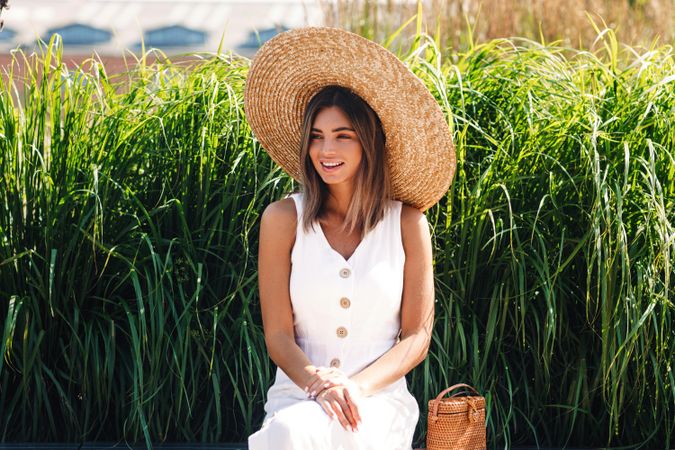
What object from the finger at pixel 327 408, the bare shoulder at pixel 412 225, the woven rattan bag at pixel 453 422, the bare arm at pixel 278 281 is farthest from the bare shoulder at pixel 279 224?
the woven rattan bag at pixel 453 422

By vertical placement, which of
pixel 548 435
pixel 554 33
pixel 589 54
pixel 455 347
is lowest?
pixel 548 435

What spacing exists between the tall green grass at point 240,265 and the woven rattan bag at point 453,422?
630 millimetres

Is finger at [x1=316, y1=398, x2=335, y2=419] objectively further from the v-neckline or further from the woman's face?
the woman's face

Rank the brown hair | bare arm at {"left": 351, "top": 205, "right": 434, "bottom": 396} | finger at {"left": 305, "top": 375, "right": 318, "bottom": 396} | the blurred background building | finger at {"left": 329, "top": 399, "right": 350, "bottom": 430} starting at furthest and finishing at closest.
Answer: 1. the blurred background building
2. the brown hair
3. bare arm at {"left": 351, "top": 205, "right": 434, "bottom": 396}
4. finger at {"left": 305, "top": 375, "right": 318, "bottom": 396}
5. finger at {"left": 329, "top": 399, "right": 350, "bottom": 430}

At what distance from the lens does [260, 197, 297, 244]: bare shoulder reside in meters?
2.89

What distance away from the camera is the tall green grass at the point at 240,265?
3402mm

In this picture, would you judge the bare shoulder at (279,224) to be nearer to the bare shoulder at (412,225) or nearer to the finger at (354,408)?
the bare shoulder at (412,225)

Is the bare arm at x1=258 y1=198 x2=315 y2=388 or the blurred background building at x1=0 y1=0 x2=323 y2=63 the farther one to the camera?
the blurred background building at x1=0 y1=0 x2=323 y2=63

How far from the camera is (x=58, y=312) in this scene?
135 inches

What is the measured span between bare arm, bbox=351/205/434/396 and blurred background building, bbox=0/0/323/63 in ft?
44.5

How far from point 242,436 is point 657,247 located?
1632 mm

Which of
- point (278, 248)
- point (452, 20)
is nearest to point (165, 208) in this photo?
point (278, 248)

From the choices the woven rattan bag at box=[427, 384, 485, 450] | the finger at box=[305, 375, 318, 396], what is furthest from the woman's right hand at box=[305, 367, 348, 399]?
the woven rattan bag at box=[427, 384, 485, 450]

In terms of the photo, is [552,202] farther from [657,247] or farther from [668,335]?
[668,335]
